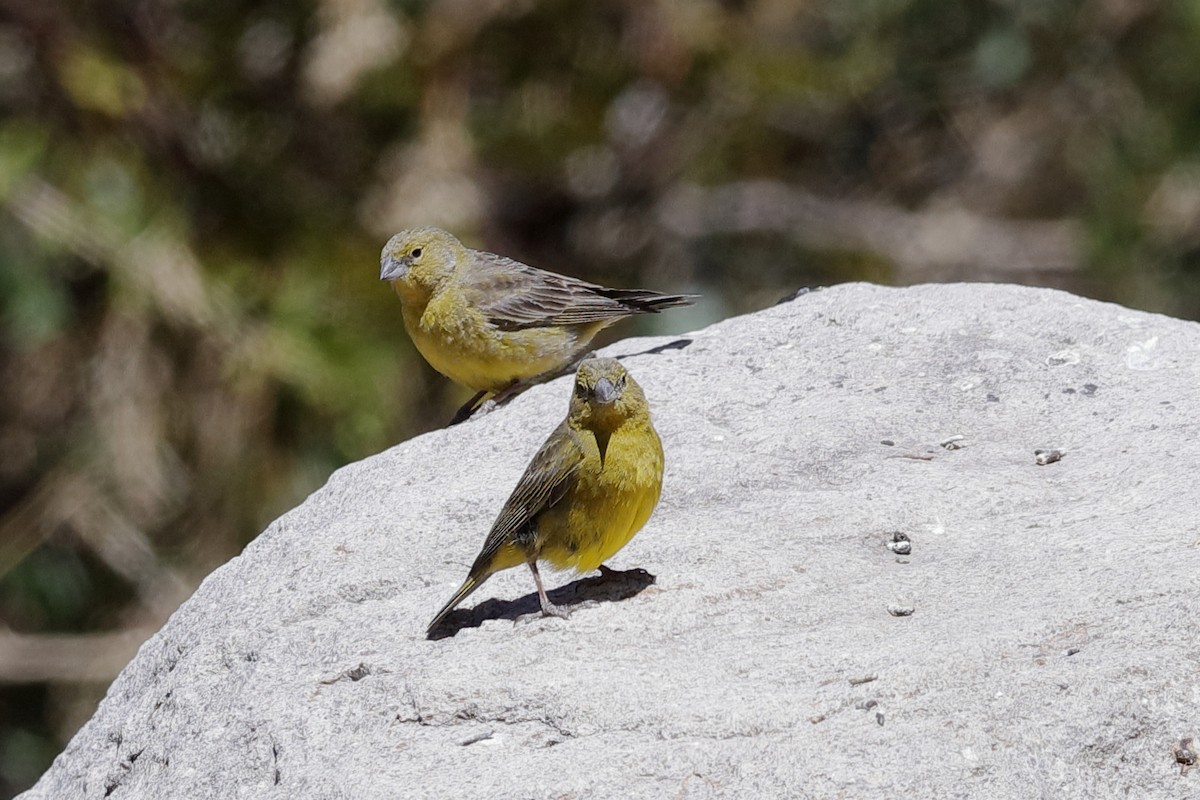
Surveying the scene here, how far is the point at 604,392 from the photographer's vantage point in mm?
4980

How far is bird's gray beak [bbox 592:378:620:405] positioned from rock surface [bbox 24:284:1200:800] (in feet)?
1.88

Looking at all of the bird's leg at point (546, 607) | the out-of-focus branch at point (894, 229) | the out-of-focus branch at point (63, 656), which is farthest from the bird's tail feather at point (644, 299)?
the out-of-focus branch at point (894, 229)

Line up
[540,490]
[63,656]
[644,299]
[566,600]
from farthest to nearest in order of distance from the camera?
1. [63,656]
2. [644,299]
3. [566,600]
4. [540,490]

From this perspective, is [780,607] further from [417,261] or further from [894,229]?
[894,229]

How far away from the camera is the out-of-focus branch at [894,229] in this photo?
13266 mm

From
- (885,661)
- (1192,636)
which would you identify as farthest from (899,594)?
(1192,636)

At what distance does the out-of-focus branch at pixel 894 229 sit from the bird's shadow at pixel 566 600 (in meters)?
8.14

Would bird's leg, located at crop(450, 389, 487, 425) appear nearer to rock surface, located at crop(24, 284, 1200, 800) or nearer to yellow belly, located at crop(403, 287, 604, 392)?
yellow belly, located at crop(403, 287, 604, 392)

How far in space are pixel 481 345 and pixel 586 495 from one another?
7.10 feet

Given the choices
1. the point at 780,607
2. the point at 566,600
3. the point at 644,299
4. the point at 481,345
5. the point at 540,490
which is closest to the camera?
the point at 780,607

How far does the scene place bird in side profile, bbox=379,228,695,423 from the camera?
23.4 feet

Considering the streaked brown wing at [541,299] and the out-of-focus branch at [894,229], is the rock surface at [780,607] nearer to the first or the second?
the streaked brown wing at [541,299]

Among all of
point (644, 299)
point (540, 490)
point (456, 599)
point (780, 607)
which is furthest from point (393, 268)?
point (780, 607)

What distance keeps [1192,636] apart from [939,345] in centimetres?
221
